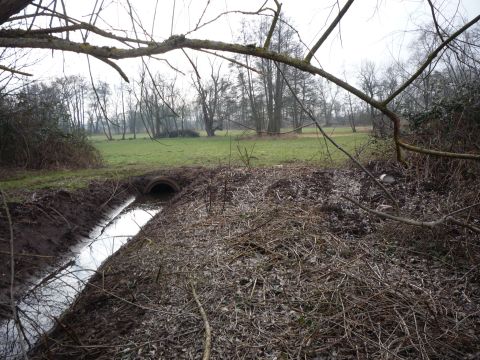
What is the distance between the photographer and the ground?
3107 mm

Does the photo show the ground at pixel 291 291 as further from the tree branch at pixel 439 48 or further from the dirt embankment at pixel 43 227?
the tree branch at pixel 439 48

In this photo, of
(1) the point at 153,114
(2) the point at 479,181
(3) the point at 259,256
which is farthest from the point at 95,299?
(2) the point at 479,181

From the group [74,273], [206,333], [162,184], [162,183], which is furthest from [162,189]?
[206,333]

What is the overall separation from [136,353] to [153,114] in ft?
7.65

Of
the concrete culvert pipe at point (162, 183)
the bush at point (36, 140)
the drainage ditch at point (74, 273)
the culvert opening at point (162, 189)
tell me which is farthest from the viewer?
the bush at point (36, 140)

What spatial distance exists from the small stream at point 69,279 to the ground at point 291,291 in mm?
334

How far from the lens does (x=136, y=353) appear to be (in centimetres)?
319

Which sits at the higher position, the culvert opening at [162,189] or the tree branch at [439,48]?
the tree branch at [439,48]

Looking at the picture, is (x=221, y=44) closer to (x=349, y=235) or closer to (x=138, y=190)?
(x=349, y=235)

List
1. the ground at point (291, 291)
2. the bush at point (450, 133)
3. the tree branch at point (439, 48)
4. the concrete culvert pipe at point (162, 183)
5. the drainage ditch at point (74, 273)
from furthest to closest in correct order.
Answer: the concrete culvert pipe at point (162, 183) < the bush at point (450, 133) < the drainage ditch at point (74, 273) < the ground at point (291, 291) < the tree branch at point (439, 48)

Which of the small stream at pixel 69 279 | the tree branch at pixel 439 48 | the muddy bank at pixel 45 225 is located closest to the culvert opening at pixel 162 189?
the small stream at pixel 69 279

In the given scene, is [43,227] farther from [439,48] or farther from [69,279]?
[439,48]

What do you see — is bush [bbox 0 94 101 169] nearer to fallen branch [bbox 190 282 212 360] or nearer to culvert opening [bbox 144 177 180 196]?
culvert opening [bbox 144 177 180 196]

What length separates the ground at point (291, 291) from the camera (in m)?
3.11
